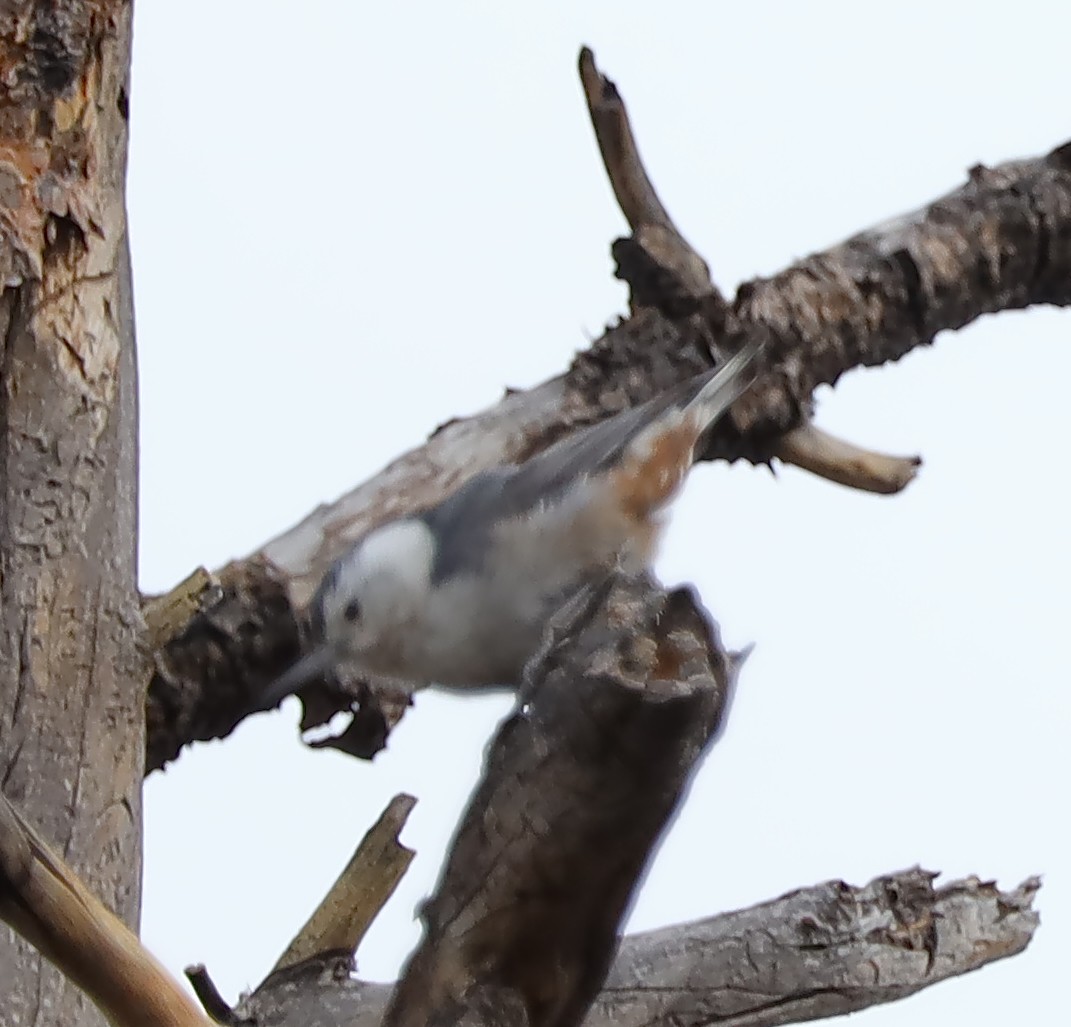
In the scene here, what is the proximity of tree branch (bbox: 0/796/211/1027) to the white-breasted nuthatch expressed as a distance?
99 centimetres

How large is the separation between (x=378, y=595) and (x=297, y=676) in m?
A: 0.19

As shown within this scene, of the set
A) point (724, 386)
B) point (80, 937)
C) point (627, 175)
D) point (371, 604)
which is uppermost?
point (627, 175)

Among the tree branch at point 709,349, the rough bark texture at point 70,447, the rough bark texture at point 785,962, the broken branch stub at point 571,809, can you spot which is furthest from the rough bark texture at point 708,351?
the broken branch stub at point 571,809

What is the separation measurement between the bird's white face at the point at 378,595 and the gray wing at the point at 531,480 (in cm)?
4

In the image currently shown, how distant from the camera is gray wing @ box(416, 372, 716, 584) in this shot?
1.93 m

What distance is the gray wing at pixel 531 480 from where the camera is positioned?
1.93 metres

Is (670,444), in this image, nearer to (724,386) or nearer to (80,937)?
(724,386)

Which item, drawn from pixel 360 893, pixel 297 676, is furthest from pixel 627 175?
pixel 360 893

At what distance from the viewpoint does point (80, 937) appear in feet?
2.82

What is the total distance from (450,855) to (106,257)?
85 cm

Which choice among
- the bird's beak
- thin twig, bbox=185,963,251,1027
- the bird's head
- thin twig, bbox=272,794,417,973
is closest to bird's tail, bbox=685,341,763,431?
the bird's head

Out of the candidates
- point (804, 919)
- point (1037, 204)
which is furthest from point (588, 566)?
point (1037, 204)

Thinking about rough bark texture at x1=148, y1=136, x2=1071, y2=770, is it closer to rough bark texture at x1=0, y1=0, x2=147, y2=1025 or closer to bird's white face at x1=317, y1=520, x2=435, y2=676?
bird's white face at x1=317, y1=520, x2=435, y2=676

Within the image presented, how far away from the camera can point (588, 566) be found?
2000 millimetres
